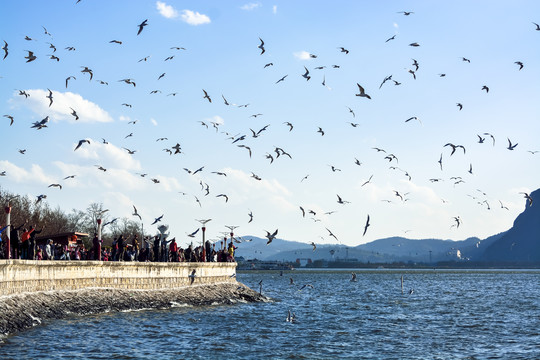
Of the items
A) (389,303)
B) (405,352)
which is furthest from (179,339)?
(389,303)

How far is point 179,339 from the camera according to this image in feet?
98.7

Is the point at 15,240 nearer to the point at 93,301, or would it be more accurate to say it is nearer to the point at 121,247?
the point at 93,301

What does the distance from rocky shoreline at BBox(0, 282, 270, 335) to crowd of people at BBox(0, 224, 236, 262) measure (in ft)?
6.81

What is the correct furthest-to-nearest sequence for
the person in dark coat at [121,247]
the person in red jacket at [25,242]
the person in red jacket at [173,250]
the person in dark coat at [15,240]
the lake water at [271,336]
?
the person in red jacket at [173,250], the person in dark coat at [121,247], the person in red jacket at [25,242], the person in dark coat at [15,240], the lake water at [271,336]

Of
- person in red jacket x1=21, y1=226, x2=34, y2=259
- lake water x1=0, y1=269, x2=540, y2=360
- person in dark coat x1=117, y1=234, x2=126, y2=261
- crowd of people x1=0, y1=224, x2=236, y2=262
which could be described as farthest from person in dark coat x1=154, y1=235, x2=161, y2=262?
person in red jacket x1=21, y1=226, x2=34, y2=259

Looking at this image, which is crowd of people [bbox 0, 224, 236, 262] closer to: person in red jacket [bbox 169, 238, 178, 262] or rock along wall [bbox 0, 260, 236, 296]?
person in red jacket [bbox 169, 238, 178, 262]

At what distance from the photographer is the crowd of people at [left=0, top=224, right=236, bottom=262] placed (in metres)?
31.7

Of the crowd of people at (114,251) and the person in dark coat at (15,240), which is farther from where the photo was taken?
the crowd of people at (114,251)

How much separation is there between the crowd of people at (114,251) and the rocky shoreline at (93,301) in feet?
6.81

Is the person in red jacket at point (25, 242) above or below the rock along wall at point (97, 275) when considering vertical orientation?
above

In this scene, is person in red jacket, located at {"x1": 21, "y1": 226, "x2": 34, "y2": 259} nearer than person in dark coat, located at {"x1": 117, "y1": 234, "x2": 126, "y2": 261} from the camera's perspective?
Yes

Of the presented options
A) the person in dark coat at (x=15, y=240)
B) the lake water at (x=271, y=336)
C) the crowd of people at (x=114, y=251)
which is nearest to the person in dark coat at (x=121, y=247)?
the crowd of people at (x=114, y=251)

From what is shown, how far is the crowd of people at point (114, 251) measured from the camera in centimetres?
3166

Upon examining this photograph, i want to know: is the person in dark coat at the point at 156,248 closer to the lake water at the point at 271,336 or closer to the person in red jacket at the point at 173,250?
the person in red jacket at the point at 173,250
